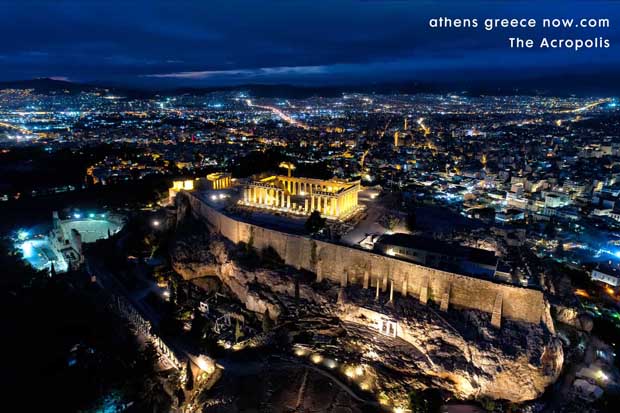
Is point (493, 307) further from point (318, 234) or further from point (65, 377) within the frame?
point (65, 377)

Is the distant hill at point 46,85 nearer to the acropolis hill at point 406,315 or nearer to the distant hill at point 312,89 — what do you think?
the distant hill at point 312,89

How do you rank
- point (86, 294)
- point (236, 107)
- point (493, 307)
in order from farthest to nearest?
1. point (236, 107)
2. point (86, 294)
3. point (493, 307)

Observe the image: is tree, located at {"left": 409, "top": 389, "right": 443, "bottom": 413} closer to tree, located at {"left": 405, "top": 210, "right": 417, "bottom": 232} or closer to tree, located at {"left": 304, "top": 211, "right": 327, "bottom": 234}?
tree, located at {"left": 304, "top": 211, "right": 327, "bottom": 234}

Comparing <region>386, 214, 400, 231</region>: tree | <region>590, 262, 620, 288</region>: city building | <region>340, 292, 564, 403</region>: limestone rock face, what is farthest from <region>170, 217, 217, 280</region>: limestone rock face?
<region>590, 262, 620, 288</region>: city building

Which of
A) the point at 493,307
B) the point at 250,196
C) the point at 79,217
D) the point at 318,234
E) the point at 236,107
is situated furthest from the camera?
the point at 236,107

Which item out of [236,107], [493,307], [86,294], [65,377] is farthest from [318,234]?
[236,107]

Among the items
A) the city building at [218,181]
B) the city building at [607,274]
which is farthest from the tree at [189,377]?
the city building at [607,274]
